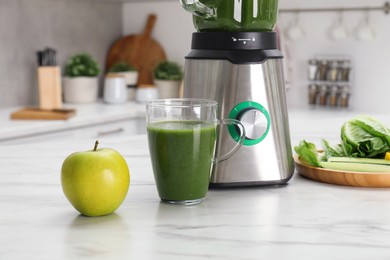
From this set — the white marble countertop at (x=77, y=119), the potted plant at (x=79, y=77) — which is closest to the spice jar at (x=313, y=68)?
the white marble countertop at (x=77, y=119)

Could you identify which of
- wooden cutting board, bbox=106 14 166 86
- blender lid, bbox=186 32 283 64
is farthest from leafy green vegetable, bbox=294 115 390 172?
wooden cutting board, bbox=106 14 166 86

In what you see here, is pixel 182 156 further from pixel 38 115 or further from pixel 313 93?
pixel 313 93

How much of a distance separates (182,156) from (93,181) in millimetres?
143

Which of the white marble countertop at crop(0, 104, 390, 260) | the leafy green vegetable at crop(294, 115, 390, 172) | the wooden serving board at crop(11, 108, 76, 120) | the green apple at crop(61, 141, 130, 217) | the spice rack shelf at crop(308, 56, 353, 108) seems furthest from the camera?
the spice rack shelf at crop(308, 56, 353, 108)

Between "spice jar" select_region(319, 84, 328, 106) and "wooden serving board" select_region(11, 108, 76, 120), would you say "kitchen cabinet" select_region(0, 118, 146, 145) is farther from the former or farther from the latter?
"spice jar" select_region(319, 84, 328, 106)

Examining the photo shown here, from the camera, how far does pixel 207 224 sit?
912mm

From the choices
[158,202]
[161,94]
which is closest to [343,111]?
[161,94]

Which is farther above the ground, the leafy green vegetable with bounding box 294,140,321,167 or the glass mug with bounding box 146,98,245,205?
the glass mug with bounding box 146,98,245,205

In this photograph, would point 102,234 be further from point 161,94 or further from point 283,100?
point 161,94

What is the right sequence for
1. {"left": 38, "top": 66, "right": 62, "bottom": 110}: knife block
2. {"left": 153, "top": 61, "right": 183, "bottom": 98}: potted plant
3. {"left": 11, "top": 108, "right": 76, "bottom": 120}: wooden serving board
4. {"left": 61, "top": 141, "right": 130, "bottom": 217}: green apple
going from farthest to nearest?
{"left": 153, "top": 61, "right": 183, "bottom": 98}: potted plant < {"left": 38, "top": 66, "right": 62, "bottom": 110}: knife block < {"left": 11, "top": 108, "right": 76, "bottom": 120}: wooden serving board < {"left": 61, "top": 141, "right": 130, "bottom": 217}: green apple

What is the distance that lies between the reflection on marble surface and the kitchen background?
7.07 ft

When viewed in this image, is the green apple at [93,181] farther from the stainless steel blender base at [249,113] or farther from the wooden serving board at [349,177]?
the wooden serving board at [349,177]

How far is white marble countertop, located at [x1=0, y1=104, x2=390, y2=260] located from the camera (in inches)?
31.5

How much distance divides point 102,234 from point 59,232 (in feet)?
0.20
